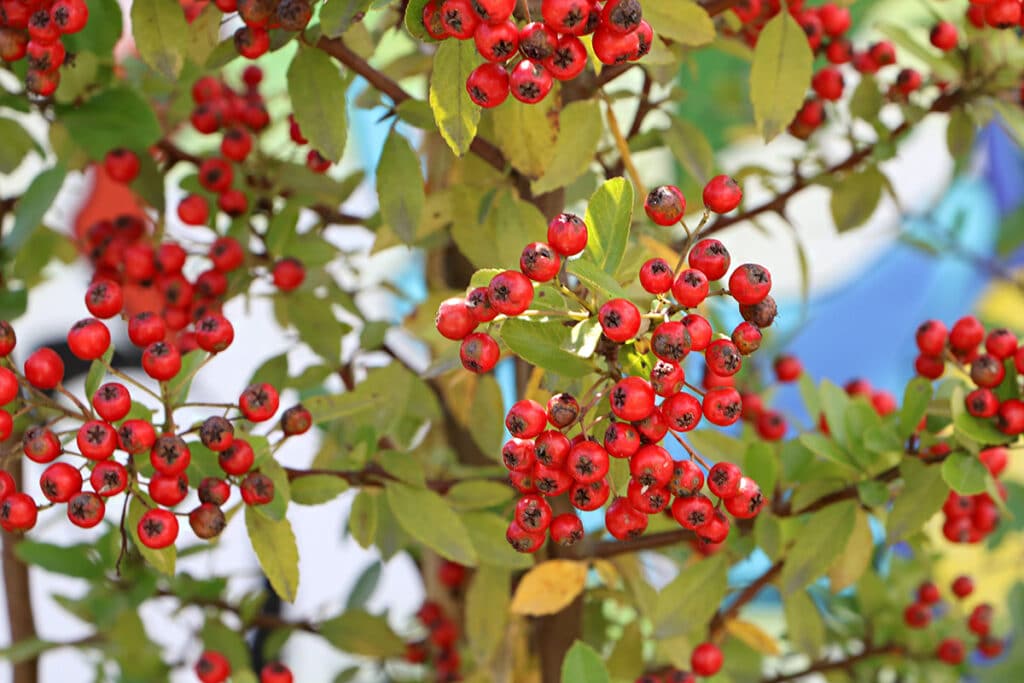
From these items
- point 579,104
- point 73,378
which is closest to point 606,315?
point 579,104

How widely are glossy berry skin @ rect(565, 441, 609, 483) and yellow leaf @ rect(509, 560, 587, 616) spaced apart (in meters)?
0.22

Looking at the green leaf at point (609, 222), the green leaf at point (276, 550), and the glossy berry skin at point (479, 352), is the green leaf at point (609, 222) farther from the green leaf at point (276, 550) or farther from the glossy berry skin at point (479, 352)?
the green leaf at point (276, 550)

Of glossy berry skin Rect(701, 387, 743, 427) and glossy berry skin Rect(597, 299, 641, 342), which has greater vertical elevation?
glossy berry skin Rect(597, 299, 641, 342)

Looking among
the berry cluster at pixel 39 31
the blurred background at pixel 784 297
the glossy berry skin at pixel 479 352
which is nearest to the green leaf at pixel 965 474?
the glossy berry skin at pixel 479 352

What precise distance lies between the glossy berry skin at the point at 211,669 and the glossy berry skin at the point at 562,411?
388 millimetres

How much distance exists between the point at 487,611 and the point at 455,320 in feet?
1.09

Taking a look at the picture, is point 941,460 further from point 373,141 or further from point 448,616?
point 373,141

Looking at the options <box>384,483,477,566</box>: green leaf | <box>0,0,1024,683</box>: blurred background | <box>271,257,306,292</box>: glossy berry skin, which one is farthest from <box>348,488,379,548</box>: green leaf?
<box>0,0,1024,683</box>: blurred background

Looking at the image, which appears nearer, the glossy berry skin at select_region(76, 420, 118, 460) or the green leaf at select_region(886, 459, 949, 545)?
the glossy berry skin at select_region(76, 420, 118, 460)

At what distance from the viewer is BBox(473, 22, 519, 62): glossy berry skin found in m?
0.41

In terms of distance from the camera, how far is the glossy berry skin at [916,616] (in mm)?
819

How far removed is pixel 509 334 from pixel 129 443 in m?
0.18

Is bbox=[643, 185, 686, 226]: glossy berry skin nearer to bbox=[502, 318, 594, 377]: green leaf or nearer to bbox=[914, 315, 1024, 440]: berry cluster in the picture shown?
bbox=[502, 318, 594, 377]: green leaf

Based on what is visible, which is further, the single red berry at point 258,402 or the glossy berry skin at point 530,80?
the single red berry at point 258,402
